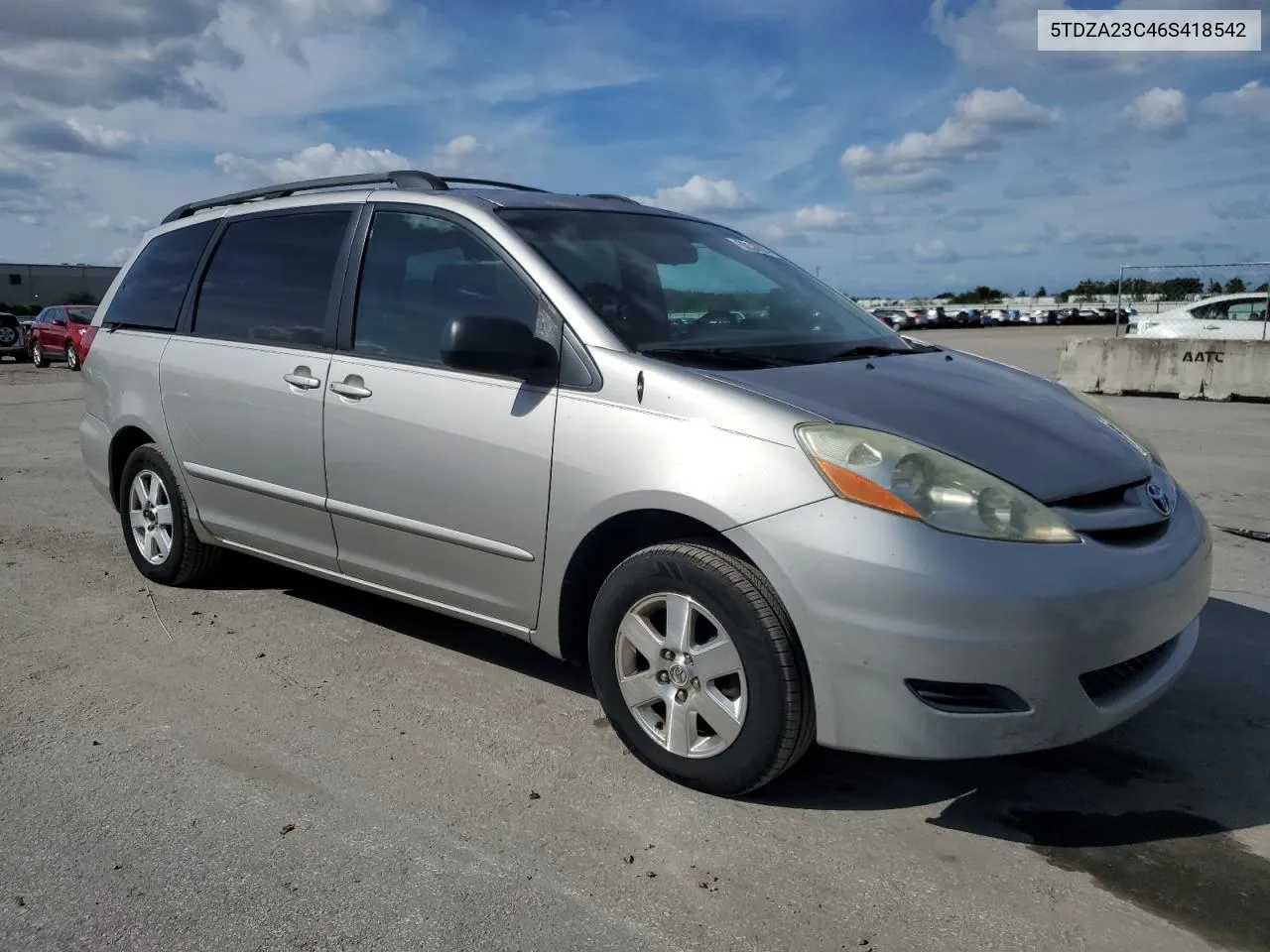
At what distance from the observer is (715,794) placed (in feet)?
10.2

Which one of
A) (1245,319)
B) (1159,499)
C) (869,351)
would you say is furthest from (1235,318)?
(1159,499)

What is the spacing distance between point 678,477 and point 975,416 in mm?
907

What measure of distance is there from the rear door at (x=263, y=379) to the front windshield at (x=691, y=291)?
1.01 m

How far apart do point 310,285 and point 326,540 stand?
102cm

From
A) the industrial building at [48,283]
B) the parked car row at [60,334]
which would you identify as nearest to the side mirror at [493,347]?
the parked car row at [60,334]

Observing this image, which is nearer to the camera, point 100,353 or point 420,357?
point 420,357

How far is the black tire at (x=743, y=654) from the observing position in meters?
2.87

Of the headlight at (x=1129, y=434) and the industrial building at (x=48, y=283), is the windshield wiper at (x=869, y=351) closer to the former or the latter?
the headlight at (x=1129, y=434)

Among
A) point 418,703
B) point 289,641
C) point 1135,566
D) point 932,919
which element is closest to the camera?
point 932,919

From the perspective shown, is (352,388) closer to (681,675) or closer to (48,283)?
(681,675)

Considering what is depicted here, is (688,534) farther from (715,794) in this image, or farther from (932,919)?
(932,919)

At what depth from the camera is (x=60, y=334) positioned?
84.6 ft

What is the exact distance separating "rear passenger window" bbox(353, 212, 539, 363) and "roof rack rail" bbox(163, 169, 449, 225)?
199 millimetres

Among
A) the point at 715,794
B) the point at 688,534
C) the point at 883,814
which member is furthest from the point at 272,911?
the point at 883,814
